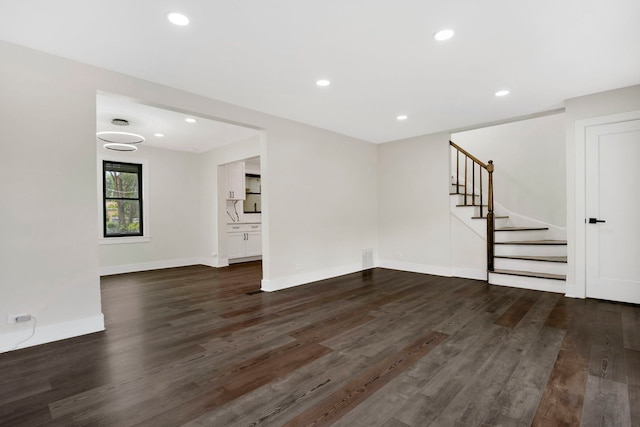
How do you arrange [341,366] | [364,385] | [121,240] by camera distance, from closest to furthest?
[364,385] → [341,366] → [121,240]

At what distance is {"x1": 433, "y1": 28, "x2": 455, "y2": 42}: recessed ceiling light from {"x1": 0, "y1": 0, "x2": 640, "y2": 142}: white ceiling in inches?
2.1

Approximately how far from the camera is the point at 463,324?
3072 mm

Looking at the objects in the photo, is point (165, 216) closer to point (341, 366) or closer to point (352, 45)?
point (352, 45)

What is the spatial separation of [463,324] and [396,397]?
155 cm

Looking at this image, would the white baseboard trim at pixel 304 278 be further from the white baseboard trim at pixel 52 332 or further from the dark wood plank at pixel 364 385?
the dark wood plank at pixel 364 385

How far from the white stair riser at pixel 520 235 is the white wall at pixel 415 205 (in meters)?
0.80

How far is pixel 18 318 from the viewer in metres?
2.60

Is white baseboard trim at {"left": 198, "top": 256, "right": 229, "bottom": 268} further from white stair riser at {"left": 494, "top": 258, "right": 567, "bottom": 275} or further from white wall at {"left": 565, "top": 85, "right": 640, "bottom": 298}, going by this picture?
white wall at {"left": 565, "top": 85, "right": 640, "bottom": 298}

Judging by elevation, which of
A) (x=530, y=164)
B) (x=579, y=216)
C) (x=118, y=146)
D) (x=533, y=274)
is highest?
(x=118, y=146)

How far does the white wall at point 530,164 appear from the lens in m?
5.54

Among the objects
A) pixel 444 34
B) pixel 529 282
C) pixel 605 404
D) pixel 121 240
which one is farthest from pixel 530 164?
pixel 121 240

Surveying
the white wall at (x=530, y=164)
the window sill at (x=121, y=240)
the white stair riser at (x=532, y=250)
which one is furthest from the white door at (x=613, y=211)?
the window sill at (x=121, y=240)

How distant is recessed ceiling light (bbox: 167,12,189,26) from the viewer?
2.21 meters

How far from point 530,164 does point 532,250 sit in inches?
76.1
